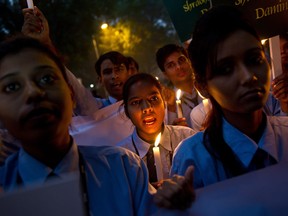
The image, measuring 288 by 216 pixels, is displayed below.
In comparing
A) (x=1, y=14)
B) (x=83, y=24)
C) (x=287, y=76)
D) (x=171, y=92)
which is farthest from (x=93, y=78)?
(x=287, y=76)

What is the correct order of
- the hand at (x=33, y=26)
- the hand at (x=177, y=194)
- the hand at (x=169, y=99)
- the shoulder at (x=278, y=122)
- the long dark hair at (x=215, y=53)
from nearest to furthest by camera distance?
the hand at (x=177, y=194) → the long dark hair at (x=215, y=53) → the shoulder at (x=278, y=122) → the hand at (x=33, y=26) → the hand at (x=169, y=99)

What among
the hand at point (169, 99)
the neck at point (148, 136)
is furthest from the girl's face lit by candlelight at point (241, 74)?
the hand at point (169, 99)

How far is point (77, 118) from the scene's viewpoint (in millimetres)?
3223

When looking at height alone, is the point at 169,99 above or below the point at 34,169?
below

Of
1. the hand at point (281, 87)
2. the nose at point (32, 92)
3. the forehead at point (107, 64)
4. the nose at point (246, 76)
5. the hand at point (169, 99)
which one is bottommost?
the hand at point (169, 99)

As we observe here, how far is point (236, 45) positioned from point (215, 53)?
0.35 ft

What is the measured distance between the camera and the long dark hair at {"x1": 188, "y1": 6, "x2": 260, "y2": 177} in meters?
A: 1.58

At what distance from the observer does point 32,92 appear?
1170 millimetres

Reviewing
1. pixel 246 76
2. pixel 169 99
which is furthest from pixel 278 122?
pixel 169 99

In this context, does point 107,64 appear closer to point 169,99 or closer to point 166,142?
point 169,99

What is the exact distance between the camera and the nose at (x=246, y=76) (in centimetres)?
147

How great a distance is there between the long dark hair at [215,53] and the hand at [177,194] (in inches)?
18.3

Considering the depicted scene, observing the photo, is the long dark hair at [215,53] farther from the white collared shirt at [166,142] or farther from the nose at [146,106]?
the nose at [146,106]

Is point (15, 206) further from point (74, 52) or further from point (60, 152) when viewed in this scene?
point (74, 52)
